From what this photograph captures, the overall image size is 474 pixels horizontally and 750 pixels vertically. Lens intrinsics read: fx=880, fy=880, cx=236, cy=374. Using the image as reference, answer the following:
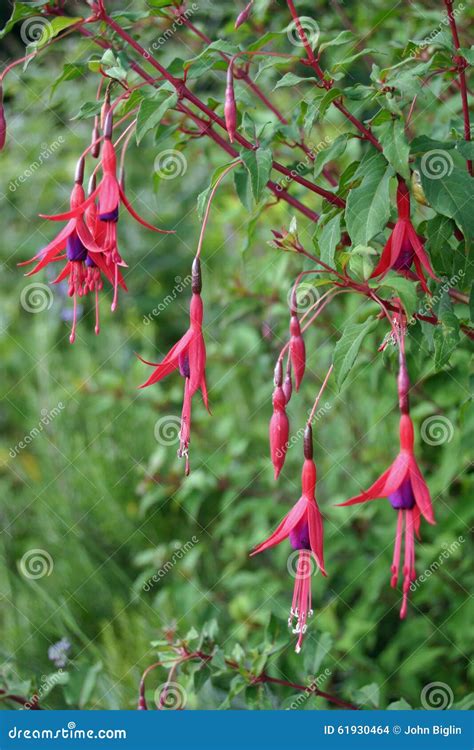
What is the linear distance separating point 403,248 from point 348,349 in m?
0.11

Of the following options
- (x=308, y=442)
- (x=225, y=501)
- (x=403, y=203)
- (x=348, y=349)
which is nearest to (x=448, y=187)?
(x=403, y=203)

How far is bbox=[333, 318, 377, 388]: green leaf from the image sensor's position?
0.88 meters

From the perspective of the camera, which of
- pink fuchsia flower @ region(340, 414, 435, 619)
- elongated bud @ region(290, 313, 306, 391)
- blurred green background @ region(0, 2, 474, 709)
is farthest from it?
blurred green background @ region(0, 2, 474, 709)

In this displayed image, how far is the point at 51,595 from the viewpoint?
2.15m

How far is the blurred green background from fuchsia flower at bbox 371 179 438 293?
0.32 metres

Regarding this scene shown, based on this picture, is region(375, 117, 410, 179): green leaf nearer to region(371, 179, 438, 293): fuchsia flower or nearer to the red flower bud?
region(371, 179, 438, 293): fuchsia flower

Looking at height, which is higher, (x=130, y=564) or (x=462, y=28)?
(x=462, y=28)

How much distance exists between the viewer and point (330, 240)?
37.3 inches

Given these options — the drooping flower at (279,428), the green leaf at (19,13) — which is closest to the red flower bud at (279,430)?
the drooping flower at (279,428)

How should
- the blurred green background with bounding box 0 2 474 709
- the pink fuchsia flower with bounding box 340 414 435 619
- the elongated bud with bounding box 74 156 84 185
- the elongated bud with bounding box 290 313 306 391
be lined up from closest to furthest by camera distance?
the pink fuchsia flower with bounding box 340 414 435 619 → the elongated bud with bounding box 290 313 306 391 → the elongated bud with bounding box 74 156 84 185 → the blurred green background with bounding box 0 2 474 709

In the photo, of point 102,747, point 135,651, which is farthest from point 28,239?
point 102,747

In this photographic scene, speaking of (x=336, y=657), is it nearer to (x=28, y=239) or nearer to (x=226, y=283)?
(x=226, y=283)

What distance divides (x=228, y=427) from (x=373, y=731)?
1.01 m

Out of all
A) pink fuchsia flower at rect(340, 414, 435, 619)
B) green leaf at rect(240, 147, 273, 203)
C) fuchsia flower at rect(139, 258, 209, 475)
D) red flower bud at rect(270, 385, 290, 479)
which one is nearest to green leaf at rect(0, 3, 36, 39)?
green leaf at rect(240, 147, 273, 203)
